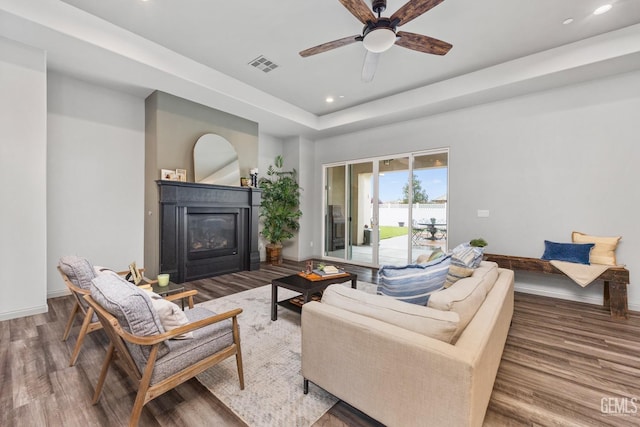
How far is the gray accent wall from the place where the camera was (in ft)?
13.8

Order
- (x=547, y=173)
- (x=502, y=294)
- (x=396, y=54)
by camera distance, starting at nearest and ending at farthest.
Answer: (x=502, y=294)
(x=396, y=54)
(x=547, y=173)

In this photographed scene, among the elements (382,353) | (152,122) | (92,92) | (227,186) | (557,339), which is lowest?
(557,339)

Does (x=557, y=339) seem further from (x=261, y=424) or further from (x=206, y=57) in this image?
(x=206, y=57)

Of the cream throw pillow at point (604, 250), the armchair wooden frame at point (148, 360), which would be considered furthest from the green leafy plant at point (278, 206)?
the cream throw pillow at point (604, 250)

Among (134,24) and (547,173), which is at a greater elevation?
(134,24)

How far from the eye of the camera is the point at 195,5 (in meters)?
2.75

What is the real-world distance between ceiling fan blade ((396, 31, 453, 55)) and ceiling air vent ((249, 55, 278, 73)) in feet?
6.29

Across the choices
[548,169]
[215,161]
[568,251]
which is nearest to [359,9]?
[215,161]

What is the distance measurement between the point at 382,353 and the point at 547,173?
421 centimetres

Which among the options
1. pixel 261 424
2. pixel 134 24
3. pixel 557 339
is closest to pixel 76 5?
pixel 134 24

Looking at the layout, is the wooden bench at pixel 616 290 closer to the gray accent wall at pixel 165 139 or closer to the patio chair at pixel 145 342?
the patio chair at pixel 145 342

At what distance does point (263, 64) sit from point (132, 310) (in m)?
3.68

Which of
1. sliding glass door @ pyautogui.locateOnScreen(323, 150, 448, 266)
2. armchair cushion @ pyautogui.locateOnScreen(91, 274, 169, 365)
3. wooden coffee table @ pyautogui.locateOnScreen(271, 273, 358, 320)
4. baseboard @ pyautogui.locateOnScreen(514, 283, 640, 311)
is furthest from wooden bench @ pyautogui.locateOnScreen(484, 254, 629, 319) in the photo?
armchair cushion @ pyautogui.locateOnScreen(91, 274, 169, 365)

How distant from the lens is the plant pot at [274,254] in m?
6.02
